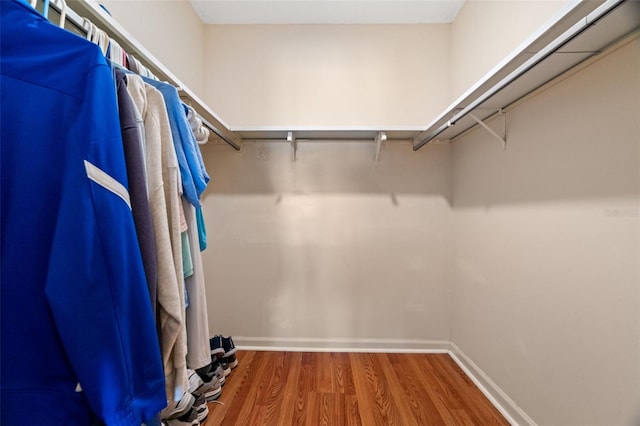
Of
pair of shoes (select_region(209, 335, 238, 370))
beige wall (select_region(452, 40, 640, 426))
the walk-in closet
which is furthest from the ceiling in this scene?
pair of shoes (select_region(209, 335, 238, 370))

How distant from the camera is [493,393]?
152cm

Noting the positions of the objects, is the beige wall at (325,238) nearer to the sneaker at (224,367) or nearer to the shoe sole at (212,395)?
the sneaker at (224,367)

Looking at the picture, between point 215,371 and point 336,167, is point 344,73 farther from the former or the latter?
point 215,371

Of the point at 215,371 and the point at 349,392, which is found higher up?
the point at 215,371

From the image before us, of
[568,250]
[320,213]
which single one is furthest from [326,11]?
[568,250]

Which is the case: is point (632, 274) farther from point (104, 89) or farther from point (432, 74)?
point (432, 74)

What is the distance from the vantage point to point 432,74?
2.12 meters

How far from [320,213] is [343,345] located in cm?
110

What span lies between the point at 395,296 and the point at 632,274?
1.39 meters

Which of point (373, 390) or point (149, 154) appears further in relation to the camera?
point (373, 390)

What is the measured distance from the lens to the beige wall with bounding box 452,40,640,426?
0.89m

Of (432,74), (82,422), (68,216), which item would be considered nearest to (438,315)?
(432,74)

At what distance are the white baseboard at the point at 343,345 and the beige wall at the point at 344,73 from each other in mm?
1806

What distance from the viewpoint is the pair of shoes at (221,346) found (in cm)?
176
